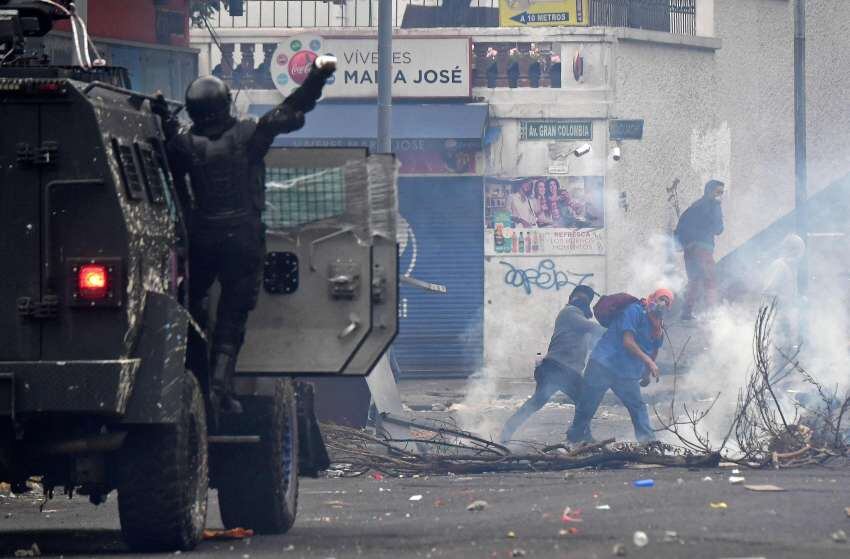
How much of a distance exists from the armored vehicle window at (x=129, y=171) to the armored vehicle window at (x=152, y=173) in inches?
3.6

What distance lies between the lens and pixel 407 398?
19.8 metres

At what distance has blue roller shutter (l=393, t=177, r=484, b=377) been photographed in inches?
909

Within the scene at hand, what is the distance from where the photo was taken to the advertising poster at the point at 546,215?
75.1 ft

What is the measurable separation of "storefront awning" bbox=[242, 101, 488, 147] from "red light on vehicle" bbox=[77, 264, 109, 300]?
15.2 metres

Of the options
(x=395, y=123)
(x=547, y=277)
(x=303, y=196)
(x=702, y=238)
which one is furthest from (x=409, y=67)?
(x=303, y=196)

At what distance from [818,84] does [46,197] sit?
22078 mm

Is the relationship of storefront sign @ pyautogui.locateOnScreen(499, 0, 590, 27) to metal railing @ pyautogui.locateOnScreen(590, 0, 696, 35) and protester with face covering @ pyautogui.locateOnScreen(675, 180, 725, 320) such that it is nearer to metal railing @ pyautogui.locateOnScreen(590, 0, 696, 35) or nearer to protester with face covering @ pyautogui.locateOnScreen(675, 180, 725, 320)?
metal railing @ pyautogui.locateOnScreen(590, 0, 696, 35)

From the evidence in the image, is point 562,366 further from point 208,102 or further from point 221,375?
point 208,102

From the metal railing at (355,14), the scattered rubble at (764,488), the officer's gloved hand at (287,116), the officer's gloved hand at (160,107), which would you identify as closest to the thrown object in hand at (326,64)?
the officer's gloved hand at (287,116)

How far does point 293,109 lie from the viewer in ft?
24.3

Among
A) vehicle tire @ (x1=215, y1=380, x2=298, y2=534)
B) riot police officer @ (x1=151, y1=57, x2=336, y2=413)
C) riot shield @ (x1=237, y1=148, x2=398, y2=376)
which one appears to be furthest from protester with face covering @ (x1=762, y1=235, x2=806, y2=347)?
riot police officer @ (x1=151, y1=57, x2=336, y2=413)

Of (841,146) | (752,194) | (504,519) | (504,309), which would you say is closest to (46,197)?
(504,519)

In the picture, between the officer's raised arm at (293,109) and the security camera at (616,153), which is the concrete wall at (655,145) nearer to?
the security camera at (616,153)

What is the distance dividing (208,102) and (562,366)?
8053 mm
